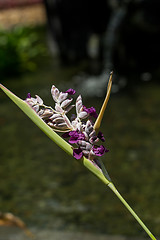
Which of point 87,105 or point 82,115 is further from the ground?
point 87,105

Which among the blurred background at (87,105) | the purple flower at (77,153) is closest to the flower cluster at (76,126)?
the purple flower at (77,153)

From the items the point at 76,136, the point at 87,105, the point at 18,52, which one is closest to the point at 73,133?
the point at 76,136

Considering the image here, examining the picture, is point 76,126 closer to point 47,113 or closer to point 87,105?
point 47,113

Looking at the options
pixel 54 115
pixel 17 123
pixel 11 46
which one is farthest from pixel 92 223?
pixel 11 46

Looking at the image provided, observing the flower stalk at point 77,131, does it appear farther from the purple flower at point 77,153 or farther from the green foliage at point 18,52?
the green foliage at point 18,52

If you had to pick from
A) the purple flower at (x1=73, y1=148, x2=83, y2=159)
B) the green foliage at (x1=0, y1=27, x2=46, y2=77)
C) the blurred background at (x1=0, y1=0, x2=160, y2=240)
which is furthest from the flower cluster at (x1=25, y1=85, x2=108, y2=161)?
the green foliage at (x1=0, y1=27, x2=46, y2=77)

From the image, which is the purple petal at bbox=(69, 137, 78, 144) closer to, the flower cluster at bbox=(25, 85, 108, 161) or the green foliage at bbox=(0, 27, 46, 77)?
the flower cluster at bbox=(25, 85, 108, 161)
